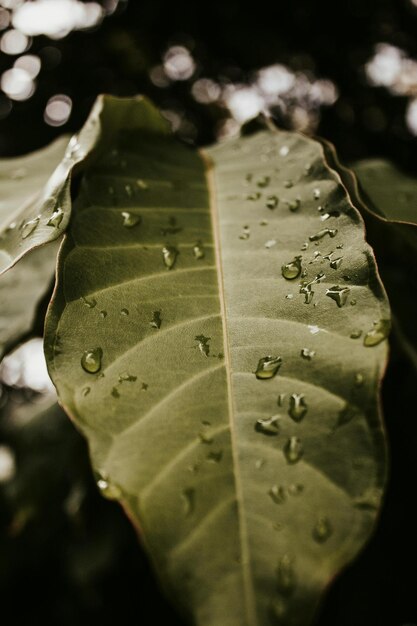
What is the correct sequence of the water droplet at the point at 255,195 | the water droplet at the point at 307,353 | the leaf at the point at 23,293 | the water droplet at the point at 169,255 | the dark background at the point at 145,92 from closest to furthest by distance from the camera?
A: the water droplet at the point at 307,353 → the water droplet at the point at 169,255 → the water droplet at the point at 255,195 → the leaf at the point at 23,293 → the dark background at the point at 145,92

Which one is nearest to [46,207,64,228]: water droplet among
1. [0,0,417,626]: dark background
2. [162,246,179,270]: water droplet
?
[162,246,179,270]: water droplet

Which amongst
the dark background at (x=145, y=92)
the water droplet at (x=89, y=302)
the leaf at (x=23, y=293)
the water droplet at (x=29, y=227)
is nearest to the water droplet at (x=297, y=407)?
the water droplet at (x=89, y=302)

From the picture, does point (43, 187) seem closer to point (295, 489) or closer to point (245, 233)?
point (245, 233)

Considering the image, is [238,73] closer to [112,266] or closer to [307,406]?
[112,266]

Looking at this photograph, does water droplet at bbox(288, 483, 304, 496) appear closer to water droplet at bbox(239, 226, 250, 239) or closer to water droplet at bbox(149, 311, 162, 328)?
water droplet at bbox(149, 311, 162, 328)

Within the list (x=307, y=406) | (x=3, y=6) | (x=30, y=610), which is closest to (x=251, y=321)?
(x=307, y=406)

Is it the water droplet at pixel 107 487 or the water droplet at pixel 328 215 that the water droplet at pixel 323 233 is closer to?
the water droplet at pixel 328 215
